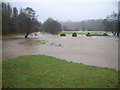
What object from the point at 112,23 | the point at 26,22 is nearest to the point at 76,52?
the point at 26,22

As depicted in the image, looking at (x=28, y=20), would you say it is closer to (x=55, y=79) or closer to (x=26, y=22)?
(x=26, y=22)

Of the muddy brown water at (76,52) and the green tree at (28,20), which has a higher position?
the green tree at (28,20)

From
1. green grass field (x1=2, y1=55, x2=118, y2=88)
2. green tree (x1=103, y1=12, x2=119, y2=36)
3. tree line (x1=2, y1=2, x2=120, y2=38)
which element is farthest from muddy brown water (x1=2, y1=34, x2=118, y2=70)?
green tree (x1=103, y1=12, x2=119, y2=36)

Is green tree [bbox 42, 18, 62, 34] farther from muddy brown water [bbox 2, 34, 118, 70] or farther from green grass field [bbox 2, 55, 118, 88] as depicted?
green grass field [bbox 2, 55, 118, 88]

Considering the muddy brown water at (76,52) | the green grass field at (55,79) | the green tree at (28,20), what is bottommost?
the green grass field at (55,79)

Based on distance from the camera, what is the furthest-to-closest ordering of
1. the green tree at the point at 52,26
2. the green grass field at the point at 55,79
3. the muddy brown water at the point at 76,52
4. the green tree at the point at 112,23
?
1. the green tree at the point at 52,26
2. the green tree at the point at 112,23
3. the muddy brown water at the point at 76,52
4. the green grass field at the point at 55,79

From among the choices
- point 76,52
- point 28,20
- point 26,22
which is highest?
point 28,20

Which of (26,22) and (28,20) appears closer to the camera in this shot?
(26,22)

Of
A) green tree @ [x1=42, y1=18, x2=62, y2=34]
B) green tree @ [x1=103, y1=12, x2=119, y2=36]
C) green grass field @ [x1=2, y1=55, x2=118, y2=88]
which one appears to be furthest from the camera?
green tree @ [x1=42, y1=18, x2=62, y2=34]

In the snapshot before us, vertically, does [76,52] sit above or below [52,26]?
below

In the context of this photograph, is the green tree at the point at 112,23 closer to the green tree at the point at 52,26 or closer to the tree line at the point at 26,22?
the tree line at the point at 26,22

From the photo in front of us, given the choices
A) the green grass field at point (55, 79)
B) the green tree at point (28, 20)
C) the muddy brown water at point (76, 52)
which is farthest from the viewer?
the green tree at point (28, 20)

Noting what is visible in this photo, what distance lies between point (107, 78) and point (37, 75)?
2187 mm

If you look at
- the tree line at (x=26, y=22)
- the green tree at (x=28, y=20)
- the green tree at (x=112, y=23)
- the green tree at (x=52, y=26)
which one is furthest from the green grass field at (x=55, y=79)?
the green tree at (x=52, y=26)
